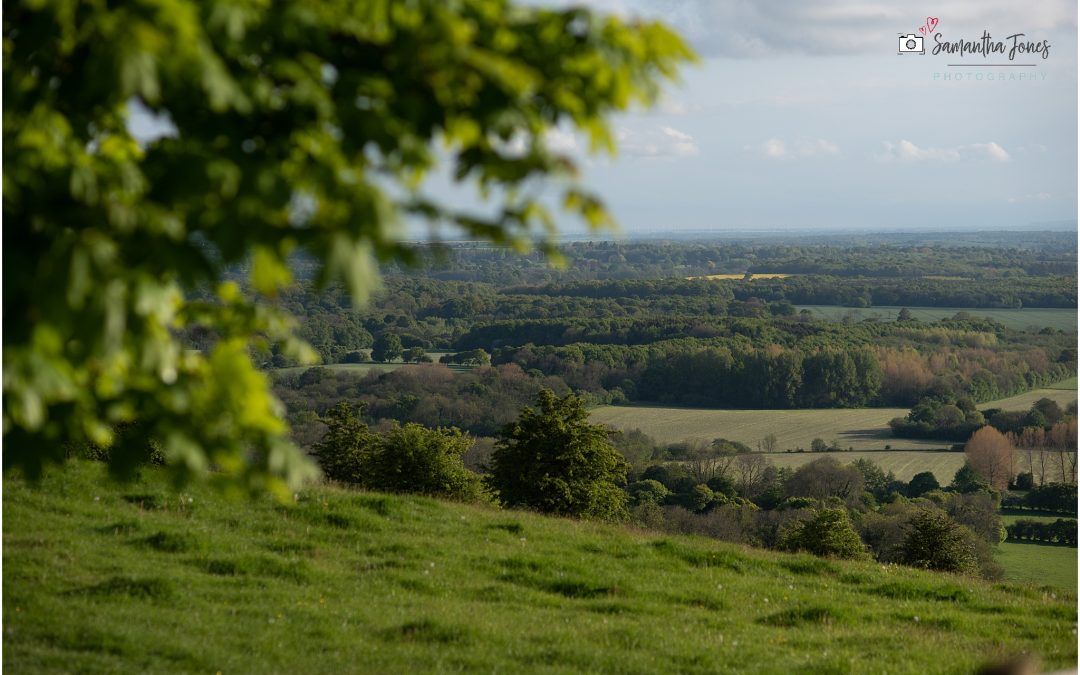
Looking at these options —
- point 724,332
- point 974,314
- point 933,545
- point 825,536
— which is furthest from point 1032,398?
point 825,536

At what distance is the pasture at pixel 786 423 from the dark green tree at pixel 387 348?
29232mm

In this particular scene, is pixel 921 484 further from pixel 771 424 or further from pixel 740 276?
pixel 740 276

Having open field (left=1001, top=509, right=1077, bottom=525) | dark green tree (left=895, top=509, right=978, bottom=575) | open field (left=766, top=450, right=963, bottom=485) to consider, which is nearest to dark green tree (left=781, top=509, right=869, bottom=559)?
dark green tree (left=895, top=509, right=978, bottom=575)

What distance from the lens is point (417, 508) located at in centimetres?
1530

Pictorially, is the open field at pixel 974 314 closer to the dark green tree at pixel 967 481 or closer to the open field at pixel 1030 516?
the dark green tree at pixel 967 481

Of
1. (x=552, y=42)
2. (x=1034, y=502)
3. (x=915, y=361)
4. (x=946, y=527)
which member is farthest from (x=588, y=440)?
(x=915, y=361)

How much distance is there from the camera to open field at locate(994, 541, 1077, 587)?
47500mm

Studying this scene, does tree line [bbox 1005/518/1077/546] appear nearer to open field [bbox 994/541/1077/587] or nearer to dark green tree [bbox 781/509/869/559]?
open field [bbox 994/541/1077/587]

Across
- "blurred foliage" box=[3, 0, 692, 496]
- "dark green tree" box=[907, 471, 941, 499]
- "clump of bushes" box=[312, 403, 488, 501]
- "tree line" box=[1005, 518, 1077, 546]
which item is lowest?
"tree line" box=[1005, 518, 1077, 546]

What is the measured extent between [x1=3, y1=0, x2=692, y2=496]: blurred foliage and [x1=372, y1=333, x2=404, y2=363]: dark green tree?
117026 mm

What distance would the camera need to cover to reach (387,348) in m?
122

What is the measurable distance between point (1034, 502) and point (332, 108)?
73883 mm

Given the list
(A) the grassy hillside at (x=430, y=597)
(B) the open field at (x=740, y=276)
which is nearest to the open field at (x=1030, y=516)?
(A) the grassy hillside at (x=430, y=597)

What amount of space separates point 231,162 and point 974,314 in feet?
461
